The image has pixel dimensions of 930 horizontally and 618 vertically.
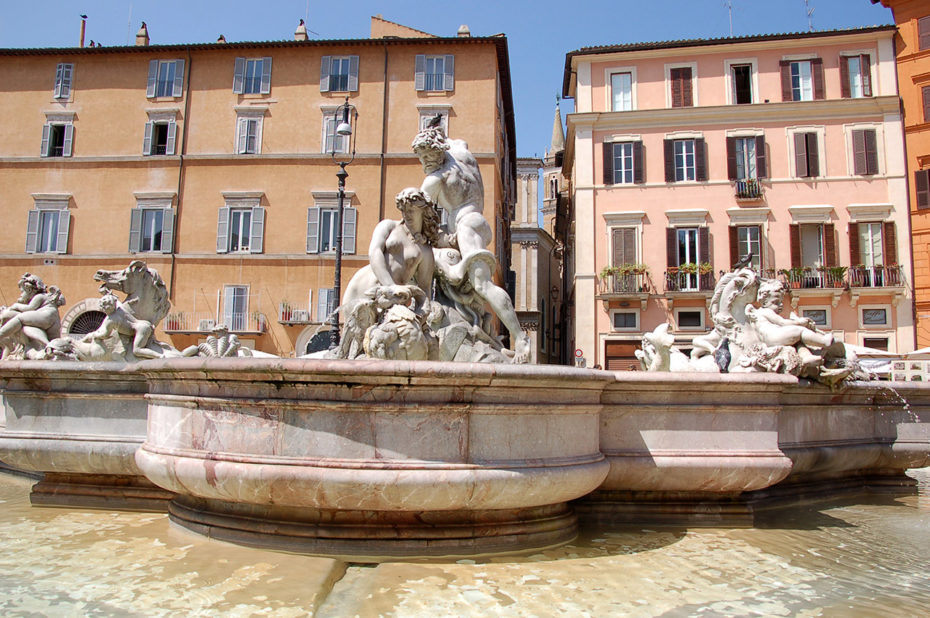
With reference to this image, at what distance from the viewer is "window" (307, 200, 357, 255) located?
2714 cm

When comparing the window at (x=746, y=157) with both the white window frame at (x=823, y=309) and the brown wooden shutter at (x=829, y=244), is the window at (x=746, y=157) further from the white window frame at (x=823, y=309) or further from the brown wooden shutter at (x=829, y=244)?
the white window frame at (x=823, y=309)

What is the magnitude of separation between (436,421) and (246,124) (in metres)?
27.6

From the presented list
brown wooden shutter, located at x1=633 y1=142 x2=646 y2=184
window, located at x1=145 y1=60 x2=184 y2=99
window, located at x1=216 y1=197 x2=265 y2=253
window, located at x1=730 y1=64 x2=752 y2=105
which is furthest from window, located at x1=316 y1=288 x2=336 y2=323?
window, located at x1=730 y1=64 x2=752 y2=105

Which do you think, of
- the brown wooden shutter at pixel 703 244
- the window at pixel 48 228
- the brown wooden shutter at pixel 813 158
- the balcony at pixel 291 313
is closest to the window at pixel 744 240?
the brown wooden shutter at pixel 703 244

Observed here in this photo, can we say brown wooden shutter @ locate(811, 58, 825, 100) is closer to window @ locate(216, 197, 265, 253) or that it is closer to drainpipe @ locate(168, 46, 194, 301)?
window @ locate(216, 197, 265, 253)

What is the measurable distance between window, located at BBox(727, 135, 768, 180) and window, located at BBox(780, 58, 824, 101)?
79.9 inches

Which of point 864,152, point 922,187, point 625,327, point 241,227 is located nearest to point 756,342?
point 625,327

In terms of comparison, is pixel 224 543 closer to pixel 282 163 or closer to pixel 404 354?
pixel 404 354

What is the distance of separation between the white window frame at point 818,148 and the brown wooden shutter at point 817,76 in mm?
1200

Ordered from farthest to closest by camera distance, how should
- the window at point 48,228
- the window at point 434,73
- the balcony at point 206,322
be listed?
the window at point 48,228 < the window at point 434,73 < the balcony at point 206,322

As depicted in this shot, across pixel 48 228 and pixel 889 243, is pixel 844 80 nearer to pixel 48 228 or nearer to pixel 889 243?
pixel 889 243

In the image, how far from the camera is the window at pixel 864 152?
1011 inches

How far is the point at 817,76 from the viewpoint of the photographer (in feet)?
86.4

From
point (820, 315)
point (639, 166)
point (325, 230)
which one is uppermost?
point (639, 166)
